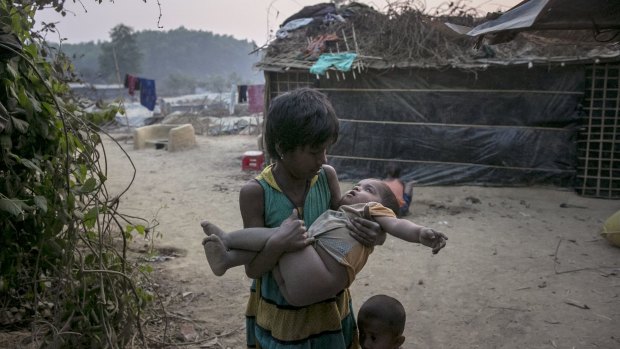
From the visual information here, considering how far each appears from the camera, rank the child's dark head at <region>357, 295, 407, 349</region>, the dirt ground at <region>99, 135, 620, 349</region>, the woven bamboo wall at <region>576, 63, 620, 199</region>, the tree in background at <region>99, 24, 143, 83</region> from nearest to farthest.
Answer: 1. the child's dark head at <region>357, 295, 407, 349</region>
2. the dirt ground at <region>99, 135, 620, 349</region>
3. the woven bamboo wall at <region>576, 63, 620, 199</region>
4. the tree in background at <region>99, 24, 143, 83</region>

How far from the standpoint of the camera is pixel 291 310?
1.49 m

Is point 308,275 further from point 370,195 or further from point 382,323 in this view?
point 382,323

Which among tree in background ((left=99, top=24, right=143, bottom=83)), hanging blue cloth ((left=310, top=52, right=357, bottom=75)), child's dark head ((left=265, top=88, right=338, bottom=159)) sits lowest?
child's dark head ((left=265, top=88, right=338, bottom=159))

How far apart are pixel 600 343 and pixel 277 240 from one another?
290 cm

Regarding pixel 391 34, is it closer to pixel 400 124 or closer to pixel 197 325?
pixel 400 124

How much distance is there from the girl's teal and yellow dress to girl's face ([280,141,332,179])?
102 millimetres

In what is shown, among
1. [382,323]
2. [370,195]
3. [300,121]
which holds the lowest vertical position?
[382,323]

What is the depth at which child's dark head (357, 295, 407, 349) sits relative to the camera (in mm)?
1729

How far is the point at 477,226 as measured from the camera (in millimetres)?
5977

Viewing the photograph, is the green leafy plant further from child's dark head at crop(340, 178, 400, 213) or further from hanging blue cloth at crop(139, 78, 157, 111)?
hanging blue cloth at crop(139, 78, 157, 111)

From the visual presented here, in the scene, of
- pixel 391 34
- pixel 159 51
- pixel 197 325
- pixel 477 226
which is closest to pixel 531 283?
pixel 477 226

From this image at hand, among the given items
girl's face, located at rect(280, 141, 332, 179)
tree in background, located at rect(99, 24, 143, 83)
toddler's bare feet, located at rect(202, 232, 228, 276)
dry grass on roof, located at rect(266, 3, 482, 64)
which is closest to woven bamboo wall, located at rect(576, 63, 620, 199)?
dry grass on roof, located at rect(266, 3, 482, 64)

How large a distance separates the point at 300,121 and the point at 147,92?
15038 millimetres

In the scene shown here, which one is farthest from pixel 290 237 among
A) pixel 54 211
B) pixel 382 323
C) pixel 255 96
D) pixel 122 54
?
pixel 122 54
